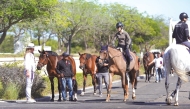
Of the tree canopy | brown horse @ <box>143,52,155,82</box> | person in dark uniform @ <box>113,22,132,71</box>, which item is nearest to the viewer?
person in dark uniform @ <box>113,22,132,71</box>

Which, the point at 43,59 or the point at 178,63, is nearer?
the point at 178,63

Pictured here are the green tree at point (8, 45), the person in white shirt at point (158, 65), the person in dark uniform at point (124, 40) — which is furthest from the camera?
the green tree at point (8, 45)

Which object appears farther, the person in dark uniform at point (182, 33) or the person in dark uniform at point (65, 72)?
the person in dark uniform at point (65, 72)

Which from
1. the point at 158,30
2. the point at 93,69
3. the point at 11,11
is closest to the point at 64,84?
the point at 93,69

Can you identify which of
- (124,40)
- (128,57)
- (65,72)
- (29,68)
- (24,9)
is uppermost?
(24,9)

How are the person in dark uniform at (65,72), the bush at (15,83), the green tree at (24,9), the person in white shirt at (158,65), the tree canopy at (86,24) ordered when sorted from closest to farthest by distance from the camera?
the person in dark uniform at (65,72) → the bush at (15,83) → the person in white shirt at (158,65) → the green tree at (24,9) → the tree canopy at (86,24)

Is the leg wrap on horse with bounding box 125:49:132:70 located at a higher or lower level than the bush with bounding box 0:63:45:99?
higher

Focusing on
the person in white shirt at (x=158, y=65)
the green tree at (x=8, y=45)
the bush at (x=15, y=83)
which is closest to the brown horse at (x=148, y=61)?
the person in white shirt at (x=158, y=65)

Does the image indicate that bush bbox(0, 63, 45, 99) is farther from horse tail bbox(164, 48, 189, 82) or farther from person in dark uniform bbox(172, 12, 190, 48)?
person in dark uniform bbox(172, 12, 190, 48)

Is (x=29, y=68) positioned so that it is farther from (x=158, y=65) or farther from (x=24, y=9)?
(x=24, y=9)

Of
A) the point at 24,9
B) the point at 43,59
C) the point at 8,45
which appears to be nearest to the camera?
the point at 43,59

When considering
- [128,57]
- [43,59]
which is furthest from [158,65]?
[128,57]

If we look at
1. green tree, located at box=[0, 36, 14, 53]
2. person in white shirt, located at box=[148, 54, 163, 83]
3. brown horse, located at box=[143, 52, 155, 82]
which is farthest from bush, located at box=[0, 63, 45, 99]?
green tree, located at box=[0, 36, 14, 53]

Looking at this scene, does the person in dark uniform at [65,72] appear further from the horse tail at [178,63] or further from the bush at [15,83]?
the horse tail at [178,63]
